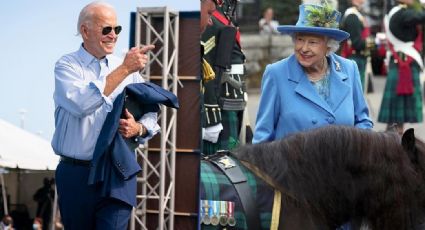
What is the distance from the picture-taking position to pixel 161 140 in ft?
16.8

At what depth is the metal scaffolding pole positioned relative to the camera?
502cm

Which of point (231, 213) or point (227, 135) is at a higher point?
point (231, 213)

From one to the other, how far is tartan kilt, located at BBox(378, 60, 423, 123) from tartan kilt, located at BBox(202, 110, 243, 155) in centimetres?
637

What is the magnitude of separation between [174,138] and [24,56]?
0.80 meters

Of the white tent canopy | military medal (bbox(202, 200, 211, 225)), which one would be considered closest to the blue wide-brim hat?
military medal (bbox(202, 200, 211, 225))

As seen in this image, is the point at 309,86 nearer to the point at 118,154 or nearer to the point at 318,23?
the point at 318,23

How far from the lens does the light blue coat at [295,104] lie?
18.6ft

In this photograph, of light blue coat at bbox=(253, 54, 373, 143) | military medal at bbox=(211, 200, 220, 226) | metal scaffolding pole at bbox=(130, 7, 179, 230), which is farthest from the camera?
light blue coat at bbox=(253, 54, 373, 143)

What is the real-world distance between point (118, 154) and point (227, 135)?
309 cm

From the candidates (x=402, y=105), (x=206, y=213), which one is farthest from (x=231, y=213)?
(x=402, y=105)

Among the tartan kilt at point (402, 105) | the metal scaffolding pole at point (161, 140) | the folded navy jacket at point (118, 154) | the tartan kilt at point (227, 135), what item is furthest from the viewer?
the tartan kilt at point (402, 105)

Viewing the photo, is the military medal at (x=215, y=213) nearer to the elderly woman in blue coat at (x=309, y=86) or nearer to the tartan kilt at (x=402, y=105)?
the elderly woman in blue coat at (x=309, y=86)

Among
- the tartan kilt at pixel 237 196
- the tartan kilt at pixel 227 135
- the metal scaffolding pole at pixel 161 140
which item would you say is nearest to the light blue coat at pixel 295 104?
the metal scaffolding pole at pixel 161 140

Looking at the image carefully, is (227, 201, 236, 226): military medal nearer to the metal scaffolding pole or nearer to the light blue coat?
the metal scaffolding pole
